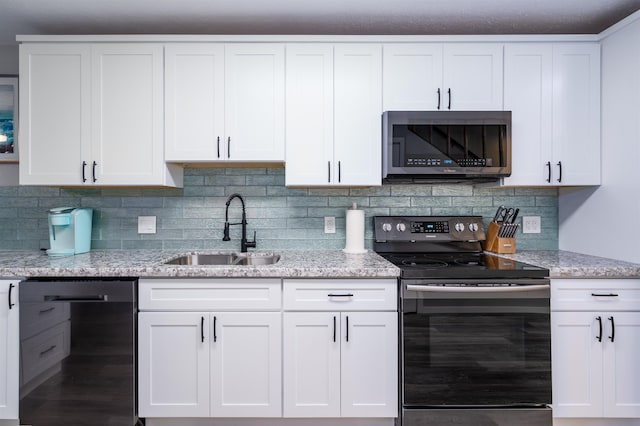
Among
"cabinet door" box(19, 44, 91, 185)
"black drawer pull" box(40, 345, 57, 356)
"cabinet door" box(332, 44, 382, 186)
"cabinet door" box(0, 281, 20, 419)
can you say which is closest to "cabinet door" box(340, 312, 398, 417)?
"cabinet door" box(332, 44, 382, 186)

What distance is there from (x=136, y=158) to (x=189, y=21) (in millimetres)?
886

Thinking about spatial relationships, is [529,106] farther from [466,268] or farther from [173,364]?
[173,364]

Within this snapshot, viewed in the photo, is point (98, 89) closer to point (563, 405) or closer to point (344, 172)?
point (344, 172)

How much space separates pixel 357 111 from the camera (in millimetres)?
2264

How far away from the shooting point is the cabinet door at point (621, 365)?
1921 millimetres

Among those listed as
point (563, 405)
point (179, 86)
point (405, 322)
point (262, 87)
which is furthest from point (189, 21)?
point (563, 405)

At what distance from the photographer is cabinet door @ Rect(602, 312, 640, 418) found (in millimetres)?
1921

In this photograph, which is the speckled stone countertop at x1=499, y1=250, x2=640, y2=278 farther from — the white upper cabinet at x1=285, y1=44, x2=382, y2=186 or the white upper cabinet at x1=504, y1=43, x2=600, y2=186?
the white upper cabinet at x1=285, y1=44, x2=382, y2=186

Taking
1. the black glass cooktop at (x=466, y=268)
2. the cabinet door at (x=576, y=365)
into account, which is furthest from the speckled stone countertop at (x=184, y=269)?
the cabinet door at (x=576, y=365)

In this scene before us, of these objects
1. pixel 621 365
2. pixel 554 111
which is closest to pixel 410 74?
pixel 554 111

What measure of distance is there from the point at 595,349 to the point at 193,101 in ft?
8.27

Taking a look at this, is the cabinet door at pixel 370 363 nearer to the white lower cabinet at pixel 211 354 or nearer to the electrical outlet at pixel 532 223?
the white lower cabinet at pixel 211 354

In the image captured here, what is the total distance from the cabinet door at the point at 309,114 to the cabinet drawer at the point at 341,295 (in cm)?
63

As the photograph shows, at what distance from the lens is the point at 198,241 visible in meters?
2.61
